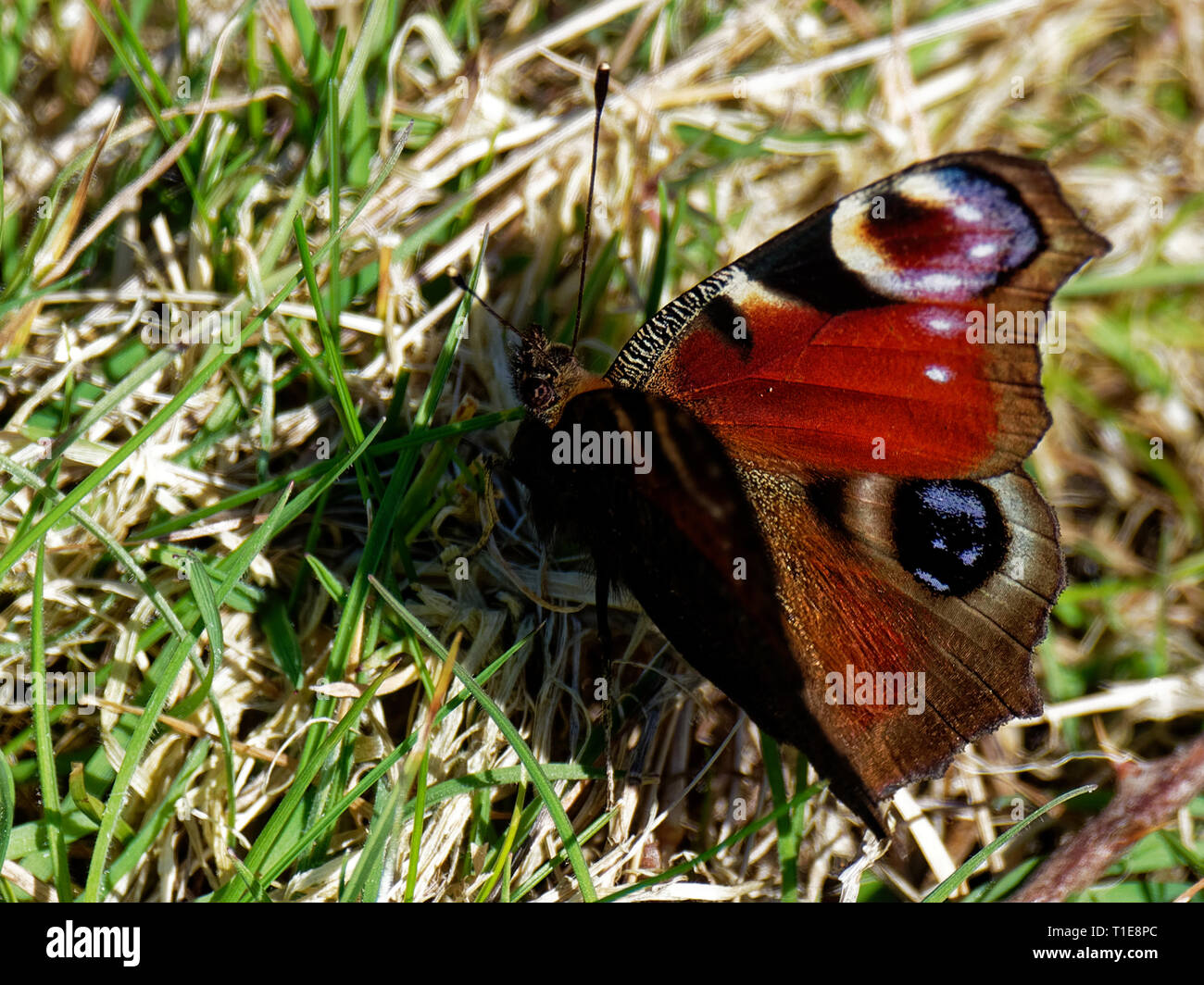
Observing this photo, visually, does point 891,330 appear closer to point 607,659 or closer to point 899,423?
point 899,423

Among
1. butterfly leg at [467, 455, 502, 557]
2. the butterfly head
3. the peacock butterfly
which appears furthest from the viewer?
butterfly leg at [467, 455, 502, 557]

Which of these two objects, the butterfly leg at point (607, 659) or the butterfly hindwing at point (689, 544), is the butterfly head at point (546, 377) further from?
the butterfly leg at point (607, 659)

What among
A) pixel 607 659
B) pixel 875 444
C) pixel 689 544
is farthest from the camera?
pixel 607 659

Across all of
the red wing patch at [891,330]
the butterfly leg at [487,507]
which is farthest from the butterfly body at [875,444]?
the butterfly leg at [487,507]

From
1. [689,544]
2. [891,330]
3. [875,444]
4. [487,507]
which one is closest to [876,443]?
[875,444]

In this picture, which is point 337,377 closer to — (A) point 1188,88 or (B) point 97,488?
(B) point 97,488

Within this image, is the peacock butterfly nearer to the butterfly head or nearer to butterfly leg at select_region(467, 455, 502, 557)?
the butterfly head

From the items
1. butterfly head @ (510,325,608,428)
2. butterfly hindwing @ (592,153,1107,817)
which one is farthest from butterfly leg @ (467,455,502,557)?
butterfly hindwing @ (592,153,1107,817)
